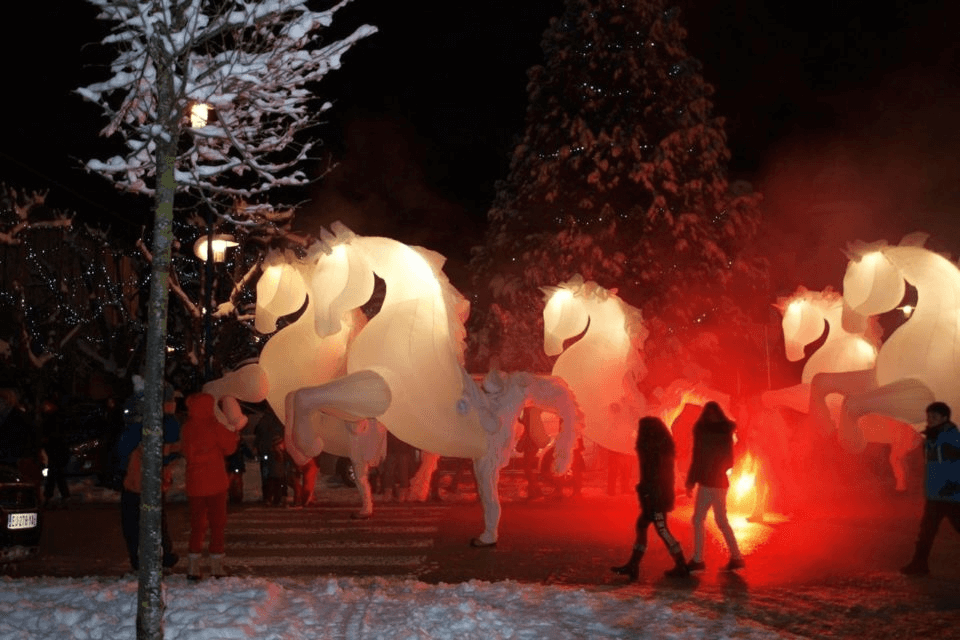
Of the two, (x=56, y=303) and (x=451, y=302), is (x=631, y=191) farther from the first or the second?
(x=451, y=302)

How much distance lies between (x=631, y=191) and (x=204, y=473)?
19737 millimetres

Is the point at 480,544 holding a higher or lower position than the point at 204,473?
lower

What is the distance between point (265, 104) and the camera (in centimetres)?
610

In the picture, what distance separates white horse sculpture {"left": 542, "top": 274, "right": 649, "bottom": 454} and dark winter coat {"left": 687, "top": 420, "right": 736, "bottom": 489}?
595 cm

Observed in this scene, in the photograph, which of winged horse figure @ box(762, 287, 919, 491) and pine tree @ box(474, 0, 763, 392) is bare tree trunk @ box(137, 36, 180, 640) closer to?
winged horse figure @ box(762, 287, 919, 491)

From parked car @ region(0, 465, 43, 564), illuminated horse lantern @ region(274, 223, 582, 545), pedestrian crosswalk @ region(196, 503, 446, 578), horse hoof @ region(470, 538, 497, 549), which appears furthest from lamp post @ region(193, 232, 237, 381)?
horse hoof @ region(470, 538, 497, 549)

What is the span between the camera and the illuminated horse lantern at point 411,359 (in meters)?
11.2

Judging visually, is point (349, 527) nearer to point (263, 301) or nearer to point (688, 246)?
point (263, 301)

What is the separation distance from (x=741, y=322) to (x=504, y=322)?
6.44 meters

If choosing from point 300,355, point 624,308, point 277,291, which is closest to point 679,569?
point 300,355

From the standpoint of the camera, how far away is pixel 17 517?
31.9 ft

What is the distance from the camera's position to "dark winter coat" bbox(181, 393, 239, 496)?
29.3 ft

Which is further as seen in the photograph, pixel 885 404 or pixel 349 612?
pixel 885 404

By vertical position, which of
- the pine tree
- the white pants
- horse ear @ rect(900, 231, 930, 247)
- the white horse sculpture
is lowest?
the white pants
